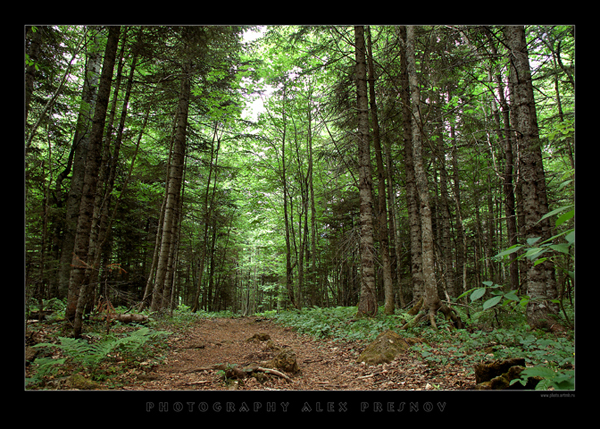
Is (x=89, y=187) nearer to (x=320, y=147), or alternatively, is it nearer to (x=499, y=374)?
(x=499, y=374)

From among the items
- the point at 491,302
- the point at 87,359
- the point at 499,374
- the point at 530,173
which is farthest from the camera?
the point at 530,173

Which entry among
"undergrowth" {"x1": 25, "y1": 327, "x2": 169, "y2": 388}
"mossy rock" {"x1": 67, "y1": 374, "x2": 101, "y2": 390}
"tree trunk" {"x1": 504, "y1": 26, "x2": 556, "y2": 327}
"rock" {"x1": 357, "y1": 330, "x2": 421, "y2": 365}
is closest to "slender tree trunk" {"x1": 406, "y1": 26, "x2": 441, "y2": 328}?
"rock" {"x1": 357, "y1": 330, "x2": 421, "y2": 365}

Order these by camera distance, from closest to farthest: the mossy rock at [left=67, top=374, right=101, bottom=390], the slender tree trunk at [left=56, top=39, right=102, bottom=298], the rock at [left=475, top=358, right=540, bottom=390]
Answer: the rock at [left=475, top=358, right=540, bottom=390]
the mossy rock at [left=67, top=374, right=101, bottom=390]
the slender tree trunk at [left=56, top=39, right=102, bottom=298]

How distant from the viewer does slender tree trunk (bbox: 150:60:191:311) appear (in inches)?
338

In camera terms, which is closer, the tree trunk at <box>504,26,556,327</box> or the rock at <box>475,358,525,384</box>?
the rock at <box>475,358,525,384</box>

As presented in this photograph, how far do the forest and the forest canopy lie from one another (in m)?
0.06

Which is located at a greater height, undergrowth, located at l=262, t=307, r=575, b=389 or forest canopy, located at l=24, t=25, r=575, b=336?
forest canopy, located at l=24, t=25, r=575, b=336

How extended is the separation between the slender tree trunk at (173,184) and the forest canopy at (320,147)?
0.05 m

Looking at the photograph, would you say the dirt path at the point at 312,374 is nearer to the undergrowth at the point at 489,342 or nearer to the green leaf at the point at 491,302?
the undergrowth at the point at 489,342

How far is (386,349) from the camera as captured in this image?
4.08 m

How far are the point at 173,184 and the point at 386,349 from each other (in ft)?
26.1

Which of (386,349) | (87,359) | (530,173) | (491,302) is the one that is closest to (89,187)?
(87,359)

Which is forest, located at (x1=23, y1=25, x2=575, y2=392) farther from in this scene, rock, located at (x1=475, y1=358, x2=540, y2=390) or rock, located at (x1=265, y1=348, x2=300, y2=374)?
rock, located at (x1=265, y1=348, x2=300, y2=374)
